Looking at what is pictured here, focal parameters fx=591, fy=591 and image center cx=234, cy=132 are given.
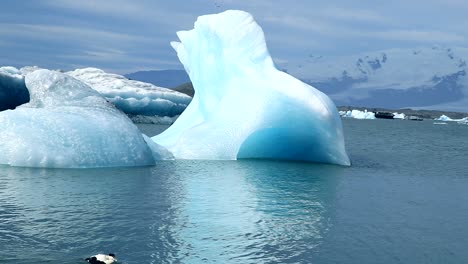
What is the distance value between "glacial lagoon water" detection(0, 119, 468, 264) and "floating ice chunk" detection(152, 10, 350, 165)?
1637 mm

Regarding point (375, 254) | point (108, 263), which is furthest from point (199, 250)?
point (375, 254)

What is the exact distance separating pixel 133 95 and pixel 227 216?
32.9m

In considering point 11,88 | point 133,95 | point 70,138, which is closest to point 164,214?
point 70,138

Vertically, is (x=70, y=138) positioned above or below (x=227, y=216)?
above

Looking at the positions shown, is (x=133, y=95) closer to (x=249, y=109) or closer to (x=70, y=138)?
(x=249, y=109)

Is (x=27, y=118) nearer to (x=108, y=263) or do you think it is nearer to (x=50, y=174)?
(x=50, y=174)

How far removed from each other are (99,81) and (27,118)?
94.7 ft

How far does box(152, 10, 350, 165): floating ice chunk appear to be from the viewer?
64.3ft

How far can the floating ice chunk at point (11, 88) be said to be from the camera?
1499 inches

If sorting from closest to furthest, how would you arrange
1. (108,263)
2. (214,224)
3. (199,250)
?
(108,263) < (199,250) < (214,224)

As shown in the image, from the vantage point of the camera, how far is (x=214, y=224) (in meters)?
10.4

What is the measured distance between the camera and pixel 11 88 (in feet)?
129

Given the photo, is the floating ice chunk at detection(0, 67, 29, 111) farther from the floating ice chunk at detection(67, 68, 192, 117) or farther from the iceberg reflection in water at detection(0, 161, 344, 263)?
the iceberg reflection in water at detection(0, 161, 344, 263)

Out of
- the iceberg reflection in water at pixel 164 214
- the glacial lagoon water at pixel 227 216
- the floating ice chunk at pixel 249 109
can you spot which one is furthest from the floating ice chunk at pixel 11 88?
the iceberg reflection in water at pixel 164 214
